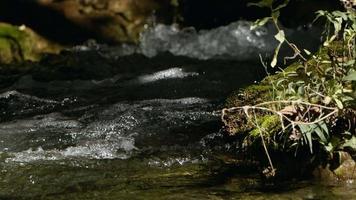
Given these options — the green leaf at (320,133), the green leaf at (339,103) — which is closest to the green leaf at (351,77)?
the green leaf at (339,103)

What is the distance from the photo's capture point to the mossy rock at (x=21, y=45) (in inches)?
322

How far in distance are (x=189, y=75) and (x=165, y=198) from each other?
12.5 ft

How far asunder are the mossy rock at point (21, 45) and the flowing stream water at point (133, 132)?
0.67 m

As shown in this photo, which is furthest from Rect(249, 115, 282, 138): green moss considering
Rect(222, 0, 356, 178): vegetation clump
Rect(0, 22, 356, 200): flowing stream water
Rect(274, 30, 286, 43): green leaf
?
Rect(274, 30, 286, 43): green leaf

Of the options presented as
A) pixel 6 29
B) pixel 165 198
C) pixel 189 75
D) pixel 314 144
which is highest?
pixel 6 29

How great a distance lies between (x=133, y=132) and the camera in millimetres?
4301

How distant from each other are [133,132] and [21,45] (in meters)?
4.66

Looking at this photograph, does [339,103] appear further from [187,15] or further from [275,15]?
[187,15]

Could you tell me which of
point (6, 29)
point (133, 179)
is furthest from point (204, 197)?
point (6, 29)

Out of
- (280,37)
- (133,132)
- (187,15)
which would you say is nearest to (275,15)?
(280,37)

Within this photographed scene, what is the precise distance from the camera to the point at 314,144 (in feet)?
10.2

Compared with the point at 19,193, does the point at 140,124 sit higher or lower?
higher

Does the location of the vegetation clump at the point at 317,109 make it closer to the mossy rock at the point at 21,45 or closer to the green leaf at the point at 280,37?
the green leaf at the point at 280,37

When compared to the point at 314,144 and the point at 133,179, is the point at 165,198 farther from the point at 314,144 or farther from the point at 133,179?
the point at 314,144
